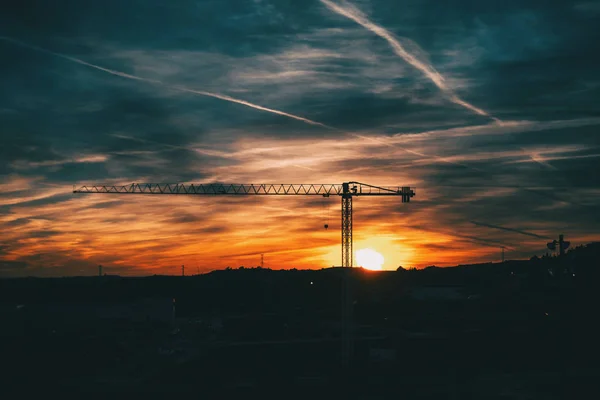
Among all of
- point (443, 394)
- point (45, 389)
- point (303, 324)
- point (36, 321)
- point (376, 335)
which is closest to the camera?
point (443, 394)

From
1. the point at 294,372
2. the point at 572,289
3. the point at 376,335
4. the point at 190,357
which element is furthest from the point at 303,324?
the point at 572,289

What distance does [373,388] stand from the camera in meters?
85.2

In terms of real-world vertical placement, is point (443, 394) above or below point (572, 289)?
below

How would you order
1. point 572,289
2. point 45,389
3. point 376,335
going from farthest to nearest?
point 572,289
point 376,335
point 45,389

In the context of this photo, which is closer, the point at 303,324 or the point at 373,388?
the point at 373,388

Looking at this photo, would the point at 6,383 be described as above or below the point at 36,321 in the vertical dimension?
below

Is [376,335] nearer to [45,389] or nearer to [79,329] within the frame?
[79,329]

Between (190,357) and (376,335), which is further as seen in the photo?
(376,335)

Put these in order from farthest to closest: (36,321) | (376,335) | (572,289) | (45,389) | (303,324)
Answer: (572,289) → (303,324) → (376,335) → (36,321) → (45,389)

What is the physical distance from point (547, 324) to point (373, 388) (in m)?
70.5

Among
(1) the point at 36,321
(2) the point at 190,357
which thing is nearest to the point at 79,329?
(1) the point at 36,321

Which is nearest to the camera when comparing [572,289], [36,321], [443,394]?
[443,394]

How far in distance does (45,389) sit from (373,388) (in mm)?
43249

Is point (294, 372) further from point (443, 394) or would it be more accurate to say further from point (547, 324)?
point (547, 324)
